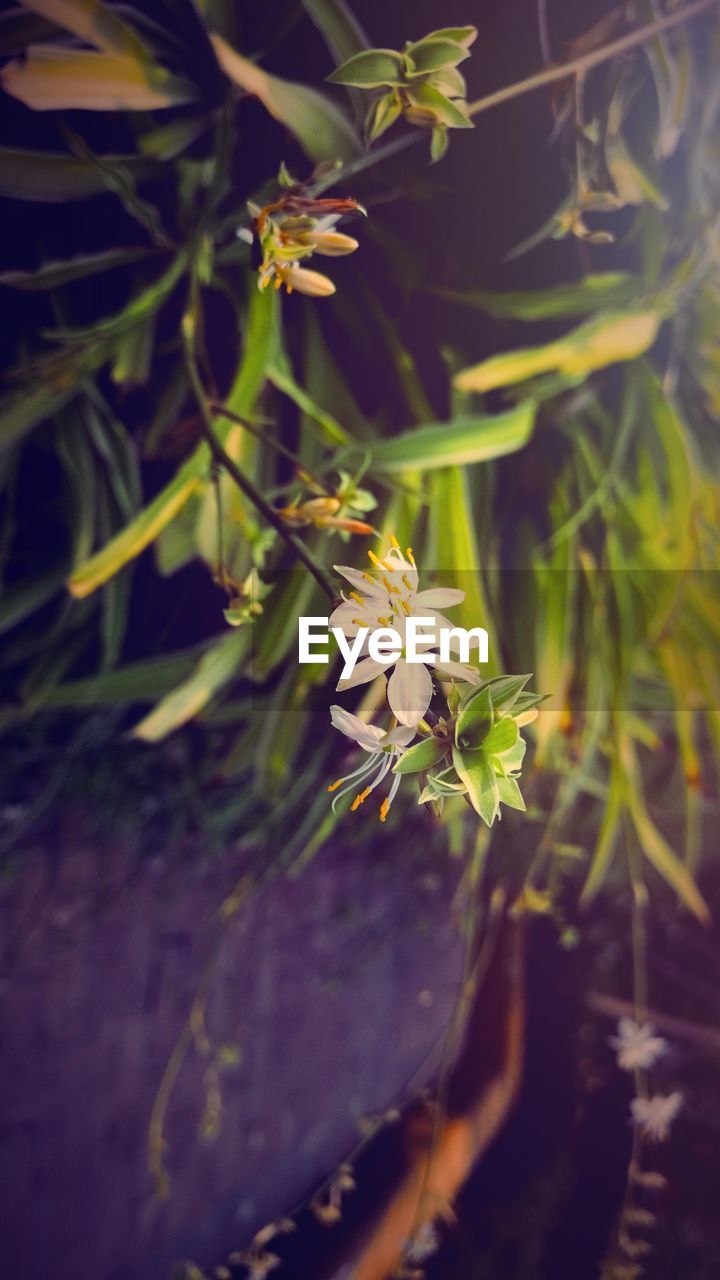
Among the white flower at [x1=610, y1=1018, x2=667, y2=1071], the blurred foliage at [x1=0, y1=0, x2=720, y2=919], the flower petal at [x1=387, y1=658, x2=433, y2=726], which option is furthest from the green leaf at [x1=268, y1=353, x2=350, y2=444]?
the white flower at [x1=610, y1=1018, x2=667, y2=1071]

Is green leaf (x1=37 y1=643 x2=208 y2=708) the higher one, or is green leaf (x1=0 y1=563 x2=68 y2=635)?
green leaf (x1=0 y1=563 x2=68 y2=635)

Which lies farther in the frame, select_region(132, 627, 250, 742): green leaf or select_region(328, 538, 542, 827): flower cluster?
select_region(132, 627, 250, 742): green leaf

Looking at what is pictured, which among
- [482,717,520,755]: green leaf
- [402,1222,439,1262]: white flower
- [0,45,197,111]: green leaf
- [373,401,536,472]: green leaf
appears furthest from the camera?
[402,1222,439,1262]: white flower

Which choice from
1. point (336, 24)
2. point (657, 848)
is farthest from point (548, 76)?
point (657, 848)

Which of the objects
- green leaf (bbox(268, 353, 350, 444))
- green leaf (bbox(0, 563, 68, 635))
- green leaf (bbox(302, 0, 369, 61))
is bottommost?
green leaf (bbox(0, 563, 68, 635))

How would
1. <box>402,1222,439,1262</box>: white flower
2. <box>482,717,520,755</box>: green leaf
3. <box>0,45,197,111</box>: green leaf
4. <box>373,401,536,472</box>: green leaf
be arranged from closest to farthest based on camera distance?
<box>482,717,520,755</box>: green leaf
<box>0,45,197,111</box>: green leaf
<box>373,401,536,472</box>: green leaf
<box>402,1222,439,1262</box>: white flower

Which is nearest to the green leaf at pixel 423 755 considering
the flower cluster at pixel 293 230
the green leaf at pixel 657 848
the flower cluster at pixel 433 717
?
the flower cluster at pixel 433 717

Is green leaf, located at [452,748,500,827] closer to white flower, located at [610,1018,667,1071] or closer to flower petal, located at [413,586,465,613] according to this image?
flower petal, located at [413,586,465,613]

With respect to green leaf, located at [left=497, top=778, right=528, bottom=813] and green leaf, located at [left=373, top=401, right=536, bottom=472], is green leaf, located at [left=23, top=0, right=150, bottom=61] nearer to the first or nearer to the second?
green leaf, located at [left=373, top=401, right=536, bottom=472]

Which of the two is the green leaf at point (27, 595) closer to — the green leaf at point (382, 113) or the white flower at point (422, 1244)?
the green leaf at point (382, 113)

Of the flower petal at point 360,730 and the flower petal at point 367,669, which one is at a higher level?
the flower petal at point 367,669
